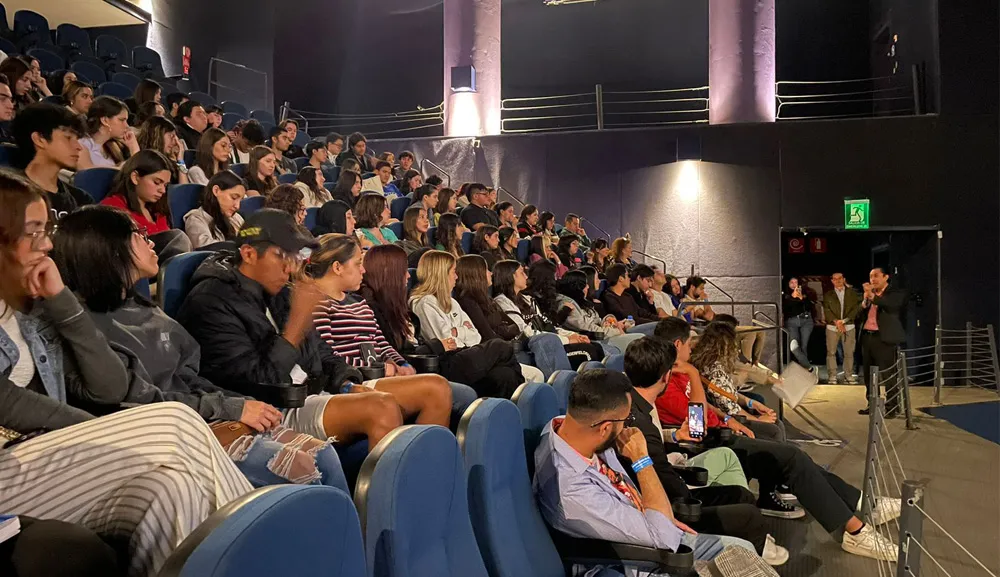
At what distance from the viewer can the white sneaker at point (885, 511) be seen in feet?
11.7

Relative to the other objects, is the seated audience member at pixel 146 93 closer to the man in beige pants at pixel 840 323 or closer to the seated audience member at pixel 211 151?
the seated audience member at pixel 211 151

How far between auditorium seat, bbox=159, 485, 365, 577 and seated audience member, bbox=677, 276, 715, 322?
20.6ft

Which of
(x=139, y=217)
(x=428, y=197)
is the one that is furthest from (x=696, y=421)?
(x=428, y=197)

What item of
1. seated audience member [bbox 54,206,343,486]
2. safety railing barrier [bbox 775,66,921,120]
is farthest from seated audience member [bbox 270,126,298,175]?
safety railing barrier [bbox 775,66,921,120]

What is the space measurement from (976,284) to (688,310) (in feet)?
12.4

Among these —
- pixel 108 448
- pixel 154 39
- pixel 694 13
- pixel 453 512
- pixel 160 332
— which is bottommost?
pixel 453 512

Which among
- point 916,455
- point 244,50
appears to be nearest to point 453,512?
point 916,455

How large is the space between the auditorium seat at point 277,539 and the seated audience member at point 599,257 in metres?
7.40

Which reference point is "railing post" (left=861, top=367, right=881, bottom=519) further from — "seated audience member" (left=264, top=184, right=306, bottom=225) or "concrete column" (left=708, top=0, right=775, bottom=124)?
"concrete column" (left=708, top=0, right=775, bottom=124)

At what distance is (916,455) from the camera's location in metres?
5.11

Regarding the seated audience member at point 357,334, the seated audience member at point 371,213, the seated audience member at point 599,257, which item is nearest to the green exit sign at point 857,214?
the seated audience member at point 599,257

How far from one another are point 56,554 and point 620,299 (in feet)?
19.8

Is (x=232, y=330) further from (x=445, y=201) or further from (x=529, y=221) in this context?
(x=529, y=221)

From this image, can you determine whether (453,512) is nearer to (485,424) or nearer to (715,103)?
(485,424)
